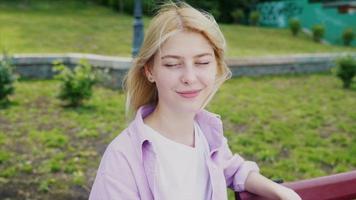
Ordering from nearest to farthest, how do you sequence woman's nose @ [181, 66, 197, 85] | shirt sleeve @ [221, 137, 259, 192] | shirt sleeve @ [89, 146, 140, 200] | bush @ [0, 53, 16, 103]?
shirt sleeve @ [89, 146, 140, 200]
woman's nose @ [181, 66, 197, 85]
shirt sleeve @ [221, 137, 259, 192]
bush @ [0, 53, 16, 103]

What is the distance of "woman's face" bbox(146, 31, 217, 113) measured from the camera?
1.66m

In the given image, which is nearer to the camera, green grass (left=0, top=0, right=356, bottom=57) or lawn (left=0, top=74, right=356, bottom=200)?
lawn (left=0, top=74, right=356, bottom=200)

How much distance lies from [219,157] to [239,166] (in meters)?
0.11

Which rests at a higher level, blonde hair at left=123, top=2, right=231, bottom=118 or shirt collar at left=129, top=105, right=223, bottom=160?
blonde hair at left=123, top=2, right=231, bottom=118

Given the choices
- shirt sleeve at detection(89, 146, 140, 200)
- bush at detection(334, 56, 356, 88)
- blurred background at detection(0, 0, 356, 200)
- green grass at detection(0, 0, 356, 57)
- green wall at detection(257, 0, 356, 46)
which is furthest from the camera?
green wall at detection(257, 0, 356, 46)

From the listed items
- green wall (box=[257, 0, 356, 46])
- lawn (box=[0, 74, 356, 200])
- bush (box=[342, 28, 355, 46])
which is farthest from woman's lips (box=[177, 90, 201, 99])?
green wall (box=[257, 0, 356, 46])

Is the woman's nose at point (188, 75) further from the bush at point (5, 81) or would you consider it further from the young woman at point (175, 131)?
the bush at point (5, 81)

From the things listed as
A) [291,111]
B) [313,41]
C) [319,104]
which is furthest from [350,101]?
[313,41]

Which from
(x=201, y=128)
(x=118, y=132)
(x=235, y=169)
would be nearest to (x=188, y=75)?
(x=201, y=128)

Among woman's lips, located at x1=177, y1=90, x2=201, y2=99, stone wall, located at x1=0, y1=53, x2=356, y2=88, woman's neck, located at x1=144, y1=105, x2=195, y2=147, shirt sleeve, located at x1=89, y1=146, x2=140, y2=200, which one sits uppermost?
woman's lips, located at x1=177, y1=90, x2=201, y2=99

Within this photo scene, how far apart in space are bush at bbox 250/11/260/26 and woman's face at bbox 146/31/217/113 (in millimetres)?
20591

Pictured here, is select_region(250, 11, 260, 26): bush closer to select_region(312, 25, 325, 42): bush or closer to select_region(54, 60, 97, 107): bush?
select_region(312, 25, 325, 42): bush

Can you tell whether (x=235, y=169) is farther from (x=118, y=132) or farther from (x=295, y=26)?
(x=295, y=26)

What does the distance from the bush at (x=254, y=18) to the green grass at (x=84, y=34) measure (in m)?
2.14
